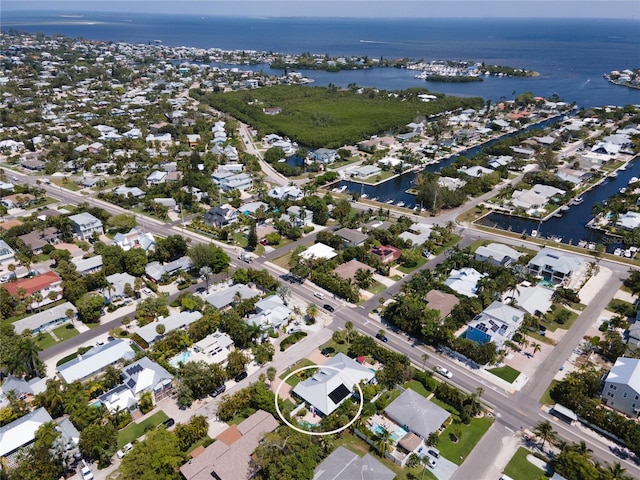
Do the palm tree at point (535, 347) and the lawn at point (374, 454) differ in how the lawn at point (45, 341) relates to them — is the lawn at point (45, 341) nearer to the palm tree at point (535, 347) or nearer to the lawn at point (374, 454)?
the lawn at point (374, 454)

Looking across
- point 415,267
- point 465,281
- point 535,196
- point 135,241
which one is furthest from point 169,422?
point 535,196

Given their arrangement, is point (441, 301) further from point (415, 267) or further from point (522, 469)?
point (522, 469)

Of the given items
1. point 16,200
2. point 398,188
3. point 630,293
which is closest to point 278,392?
point 630,293

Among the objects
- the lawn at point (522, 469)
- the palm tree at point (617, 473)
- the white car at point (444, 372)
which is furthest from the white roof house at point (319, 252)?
the palm tree at point (617, 473)

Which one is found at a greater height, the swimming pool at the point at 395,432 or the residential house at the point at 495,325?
the residential house at the point at 495,325

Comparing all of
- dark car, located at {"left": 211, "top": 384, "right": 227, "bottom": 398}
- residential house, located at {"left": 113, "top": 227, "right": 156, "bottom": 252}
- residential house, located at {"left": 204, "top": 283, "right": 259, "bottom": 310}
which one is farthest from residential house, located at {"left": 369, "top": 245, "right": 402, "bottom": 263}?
residential house, located at {"left": 113, "top": 227, "right": 156, "bottom": 252}
